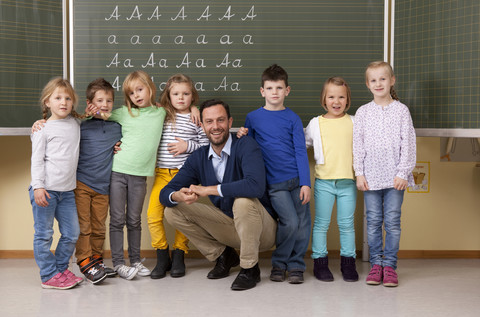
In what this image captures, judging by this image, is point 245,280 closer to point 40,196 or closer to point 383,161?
point 383,161

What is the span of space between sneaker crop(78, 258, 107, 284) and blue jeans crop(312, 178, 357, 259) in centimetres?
115

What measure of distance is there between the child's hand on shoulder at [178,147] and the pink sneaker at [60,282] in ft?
2.81

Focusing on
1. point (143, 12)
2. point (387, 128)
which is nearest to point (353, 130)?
point (387, 128)

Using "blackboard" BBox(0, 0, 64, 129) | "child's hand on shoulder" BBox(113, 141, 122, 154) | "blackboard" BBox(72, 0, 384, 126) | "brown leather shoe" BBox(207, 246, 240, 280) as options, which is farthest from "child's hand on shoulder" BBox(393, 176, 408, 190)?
"blackboard" BBox(0, 0, 64, 129)

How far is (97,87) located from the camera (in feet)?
8.77

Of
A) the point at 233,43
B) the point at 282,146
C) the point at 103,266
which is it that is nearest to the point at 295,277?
the point at 282,146

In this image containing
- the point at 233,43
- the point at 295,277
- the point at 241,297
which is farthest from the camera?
the point at 233,43

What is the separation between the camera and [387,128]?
2582mm

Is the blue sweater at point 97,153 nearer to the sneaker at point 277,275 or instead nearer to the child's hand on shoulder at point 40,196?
the child's hand on shoulder at point 40,196

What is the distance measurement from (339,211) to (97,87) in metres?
1.49

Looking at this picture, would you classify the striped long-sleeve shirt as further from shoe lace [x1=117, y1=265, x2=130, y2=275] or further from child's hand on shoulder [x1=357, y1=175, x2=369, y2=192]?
child's hand on shoulder [x1=357, y1=175, x2=369, y2=192]

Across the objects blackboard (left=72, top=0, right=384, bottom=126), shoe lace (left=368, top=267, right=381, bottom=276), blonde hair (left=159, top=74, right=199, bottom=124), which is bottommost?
shoe lace (left=368, top=267, right=381, bottom=276)

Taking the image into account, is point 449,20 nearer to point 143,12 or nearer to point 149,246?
point 143,12

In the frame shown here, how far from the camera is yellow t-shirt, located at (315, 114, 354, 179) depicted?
2.66m
